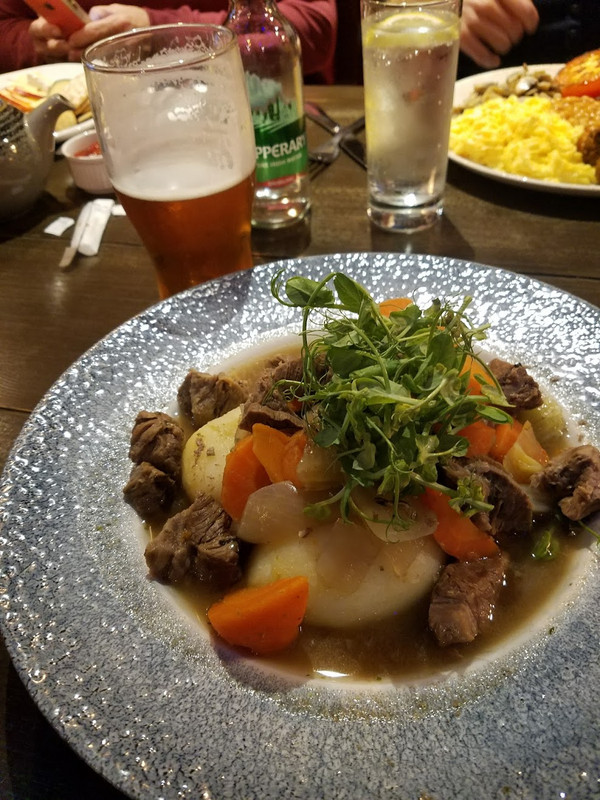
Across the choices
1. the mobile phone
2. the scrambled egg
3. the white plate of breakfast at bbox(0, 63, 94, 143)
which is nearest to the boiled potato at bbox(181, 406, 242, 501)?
the scrambled egg

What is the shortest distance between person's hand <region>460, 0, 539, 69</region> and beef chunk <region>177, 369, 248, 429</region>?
3645 millimetres

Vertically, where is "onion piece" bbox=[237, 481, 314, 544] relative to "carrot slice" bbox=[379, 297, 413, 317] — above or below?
below

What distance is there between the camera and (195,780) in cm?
97

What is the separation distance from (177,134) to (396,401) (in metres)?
1.44

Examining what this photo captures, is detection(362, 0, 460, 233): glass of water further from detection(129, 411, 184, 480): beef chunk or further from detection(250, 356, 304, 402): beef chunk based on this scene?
detection(129, 411, 184, 480): beef chunk

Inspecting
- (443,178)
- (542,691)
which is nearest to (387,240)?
(443,178)

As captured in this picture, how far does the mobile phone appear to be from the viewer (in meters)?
3.62

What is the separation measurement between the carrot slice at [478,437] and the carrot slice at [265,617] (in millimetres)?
537

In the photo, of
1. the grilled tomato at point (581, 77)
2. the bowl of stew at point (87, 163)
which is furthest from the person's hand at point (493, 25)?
the bowl of stew at point (87, 163)

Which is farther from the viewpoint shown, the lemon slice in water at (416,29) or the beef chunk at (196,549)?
the lemon slice in water at (416,29)

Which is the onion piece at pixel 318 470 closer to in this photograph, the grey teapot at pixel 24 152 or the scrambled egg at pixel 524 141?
the scrambled egg at pixel 524 141

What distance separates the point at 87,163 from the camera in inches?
122

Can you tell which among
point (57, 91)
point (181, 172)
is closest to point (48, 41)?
point (57, 91)

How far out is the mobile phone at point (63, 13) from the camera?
11.9ft
